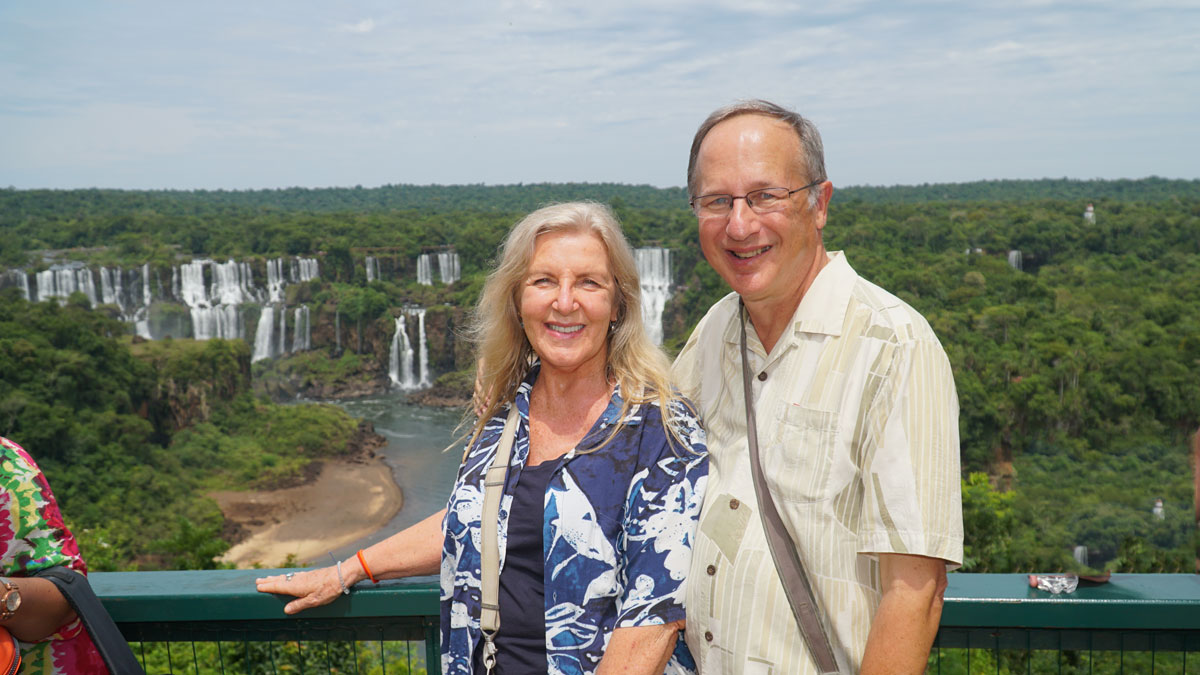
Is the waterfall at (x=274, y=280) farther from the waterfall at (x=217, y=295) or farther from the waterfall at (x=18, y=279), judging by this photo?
the waterfall at (x=18, y=279)

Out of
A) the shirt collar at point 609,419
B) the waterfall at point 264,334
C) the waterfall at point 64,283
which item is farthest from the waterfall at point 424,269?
the shirt collar at point 609,419

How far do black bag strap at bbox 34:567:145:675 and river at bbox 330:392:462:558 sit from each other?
37.2 meters

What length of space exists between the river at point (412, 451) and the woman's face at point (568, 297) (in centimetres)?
3761

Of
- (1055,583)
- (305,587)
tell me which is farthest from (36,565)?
(1055,583)

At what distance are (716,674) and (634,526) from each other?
0.29 metres

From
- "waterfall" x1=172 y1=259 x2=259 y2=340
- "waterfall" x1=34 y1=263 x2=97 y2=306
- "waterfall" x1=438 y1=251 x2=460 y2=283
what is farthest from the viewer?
"waterfall" x1=438 y1=251 x2=460 y2=283

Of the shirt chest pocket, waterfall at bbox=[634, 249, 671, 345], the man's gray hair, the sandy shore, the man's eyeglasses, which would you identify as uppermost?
the man's gray hair

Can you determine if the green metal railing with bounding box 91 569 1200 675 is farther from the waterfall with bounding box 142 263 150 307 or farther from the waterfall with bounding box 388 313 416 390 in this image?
the waterfall with bounding box 142 263 150 307

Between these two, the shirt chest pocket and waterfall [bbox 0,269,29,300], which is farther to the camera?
waterfall [bbox 0,269,29,300]

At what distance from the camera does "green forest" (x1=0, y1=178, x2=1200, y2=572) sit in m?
34.9

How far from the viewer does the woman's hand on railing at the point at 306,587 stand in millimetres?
2002

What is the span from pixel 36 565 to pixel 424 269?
65.2 metres

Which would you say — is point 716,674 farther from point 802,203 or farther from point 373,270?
point 373,270

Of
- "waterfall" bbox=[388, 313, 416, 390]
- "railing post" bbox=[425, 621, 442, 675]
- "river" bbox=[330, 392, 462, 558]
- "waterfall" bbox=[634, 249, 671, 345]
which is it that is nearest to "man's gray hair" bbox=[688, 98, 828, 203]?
"railing post" bbox=[425, 621, 442, 675]
